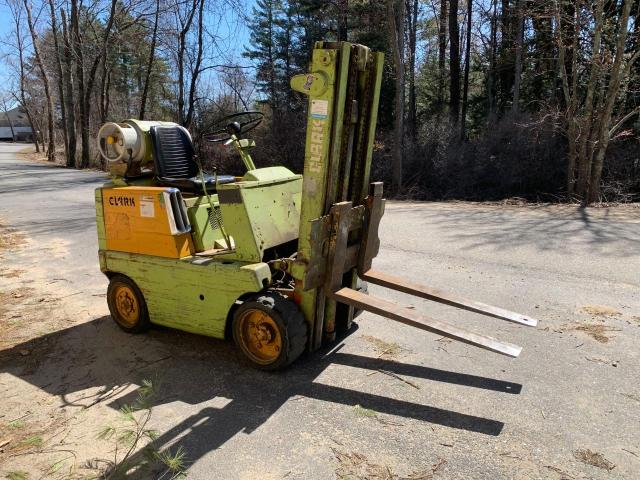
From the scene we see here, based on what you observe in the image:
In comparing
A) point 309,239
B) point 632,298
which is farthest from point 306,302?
point 632,298

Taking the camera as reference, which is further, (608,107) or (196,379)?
(608,107)

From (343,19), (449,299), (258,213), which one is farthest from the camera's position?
(343,19)

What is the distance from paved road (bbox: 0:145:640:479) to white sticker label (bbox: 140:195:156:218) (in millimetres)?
1231

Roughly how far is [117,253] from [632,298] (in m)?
5.32

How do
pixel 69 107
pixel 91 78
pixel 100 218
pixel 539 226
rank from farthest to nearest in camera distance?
pixel 69 107 → pixel 91 78 → pixel 539 226 → pixel 100 218

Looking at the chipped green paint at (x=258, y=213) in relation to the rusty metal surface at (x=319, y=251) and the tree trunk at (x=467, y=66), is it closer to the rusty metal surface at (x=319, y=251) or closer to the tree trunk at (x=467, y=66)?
the rusty metal surface at (x=319, y=251)

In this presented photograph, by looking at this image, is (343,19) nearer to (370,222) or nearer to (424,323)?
(370,222)

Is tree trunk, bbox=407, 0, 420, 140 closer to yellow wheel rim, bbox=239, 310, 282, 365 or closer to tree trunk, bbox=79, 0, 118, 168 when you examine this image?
tree trunk, bbox=79, 0, 118, 168

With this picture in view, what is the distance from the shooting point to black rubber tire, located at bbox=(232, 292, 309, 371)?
150 inches

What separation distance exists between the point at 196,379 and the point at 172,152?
218 cm

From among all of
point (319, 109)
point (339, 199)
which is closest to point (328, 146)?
point (319, 109)

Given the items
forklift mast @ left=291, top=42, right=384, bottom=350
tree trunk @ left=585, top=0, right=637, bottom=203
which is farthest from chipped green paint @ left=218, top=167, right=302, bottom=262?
tree trunk @ left=585, top=0, right=637, bottom=203

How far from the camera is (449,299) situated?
429 cm

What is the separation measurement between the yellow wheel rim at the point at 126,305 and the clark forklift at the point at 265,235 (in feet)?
0.05
